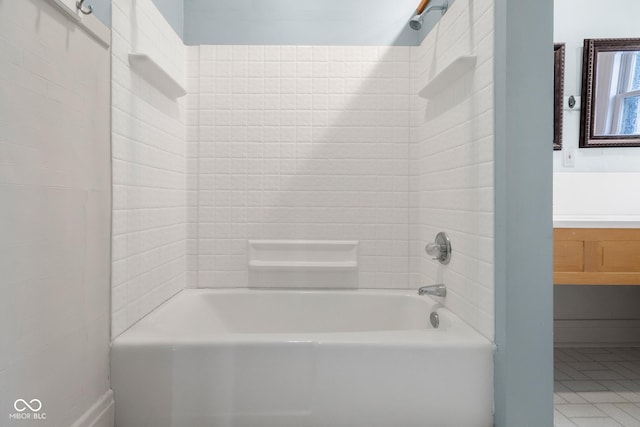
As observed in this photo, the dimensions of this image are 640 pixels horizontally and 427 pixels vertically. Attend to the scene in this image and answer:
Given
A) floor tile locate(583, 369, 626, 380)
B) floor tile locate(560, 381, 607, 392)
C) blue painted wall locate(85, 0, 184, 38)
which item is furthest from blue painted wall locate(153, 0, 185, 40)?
floor tile locate(583, 369, 626, 380)

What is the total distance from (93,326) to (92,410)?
0.88 feet

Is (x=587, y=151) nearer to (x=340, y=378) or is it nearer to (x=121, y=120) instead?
(x=340, y=378)

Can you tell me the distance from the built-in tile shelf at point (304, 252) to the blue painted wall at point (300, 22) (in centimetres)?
114

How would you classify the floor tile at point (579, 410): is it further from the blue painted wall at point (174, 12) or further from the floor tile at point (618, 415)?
the blue painted wall at point (174, 12)

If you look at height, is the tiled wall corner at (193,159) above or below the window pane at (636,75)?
below

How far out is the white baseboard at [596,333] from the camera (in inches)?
129

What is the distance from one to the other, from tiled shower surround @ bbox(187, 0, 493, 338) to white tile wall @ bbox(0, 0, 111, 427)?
1.03m

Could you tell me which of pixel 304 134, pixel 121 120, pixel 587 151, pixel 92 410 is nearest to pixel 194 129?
pixel 304 134

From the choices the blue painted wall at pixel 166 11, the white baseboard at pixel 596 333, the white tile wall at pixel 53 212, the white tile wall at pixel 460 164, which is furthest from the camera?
the white baseboard at pixel 596 333

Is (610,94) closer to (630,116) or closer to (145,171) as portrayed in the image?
(630,116)

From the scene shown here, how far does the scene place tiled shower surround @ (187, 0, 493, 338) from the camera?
273cm

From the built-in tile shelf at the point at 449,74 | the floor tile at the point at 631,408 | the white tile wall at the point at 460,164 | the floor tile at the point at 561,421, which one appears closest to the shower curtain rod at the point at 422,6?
the white tile wall at the point at 460,164

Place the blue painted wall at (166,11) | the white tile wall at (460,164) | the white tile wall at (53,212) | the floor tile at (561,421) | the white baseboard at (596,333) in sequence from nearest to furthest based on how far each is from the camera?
the white tile wall at (53,212) < the blue painted wall at (166,11) < the white tile wall at (460,164) < the floor tile at (561,421) < the white baseboard at (596,333)

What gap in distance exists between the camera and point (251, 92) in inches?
107
